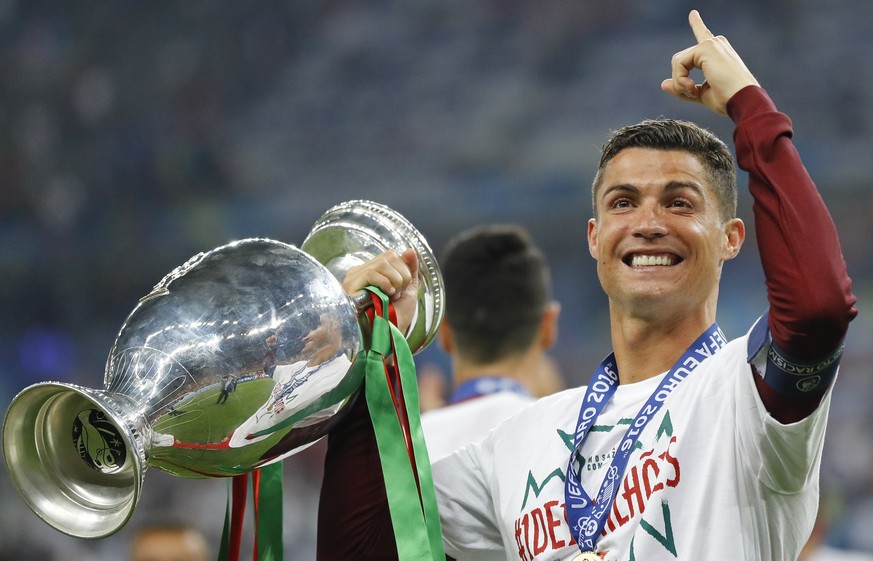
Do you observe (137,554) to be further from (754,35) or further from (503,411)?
(754,35)

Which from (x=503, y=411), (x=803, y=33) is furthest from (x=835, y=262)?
(x=803, y=33)

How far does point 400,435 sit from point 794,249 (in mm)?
832

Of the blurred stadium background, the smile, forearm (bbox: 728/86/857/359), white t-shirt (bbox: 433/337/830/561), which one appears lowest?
white t-shirt (bbox: 433/337/830/561)

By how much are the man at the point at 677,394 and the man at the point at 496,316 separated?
138 centimetres

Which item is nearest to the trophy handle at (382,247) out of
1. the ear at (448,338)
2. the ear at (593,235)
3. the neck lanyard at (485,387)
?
the ear at (593,235)

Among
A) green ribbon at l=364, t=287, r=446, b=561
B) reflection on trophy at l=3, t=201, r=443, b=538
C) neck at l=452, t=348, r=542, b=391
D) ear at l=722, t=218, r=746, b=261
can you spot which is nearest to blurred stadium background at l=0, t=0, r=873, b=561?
neck at l=452, t=348, r=542, b=391

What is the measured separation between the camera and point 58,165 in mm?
9586

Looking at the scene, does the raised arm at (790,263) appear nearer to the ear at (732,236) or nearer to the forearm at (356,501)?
the ear at (732,236)

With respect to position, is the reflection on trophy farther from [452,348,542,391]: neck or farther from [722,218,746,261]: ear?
[452,348,542,391]: neck

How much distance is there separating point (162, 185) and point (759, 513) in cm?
818

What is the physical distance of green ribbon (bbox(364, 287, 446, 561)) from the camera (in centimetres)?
207

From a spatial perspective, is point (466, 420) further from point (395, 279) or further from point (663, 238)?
point (663, 238)

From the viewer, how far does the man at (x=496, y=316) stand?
3836 millimetres

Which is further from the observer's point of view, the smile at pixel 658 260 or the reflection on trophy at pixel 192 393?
the smile at pixel 658 260
